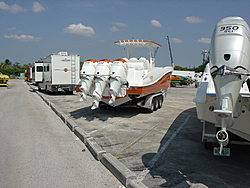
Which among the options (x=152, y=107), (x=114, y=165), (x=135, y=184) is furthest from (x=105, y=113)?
(x=135, y=184)

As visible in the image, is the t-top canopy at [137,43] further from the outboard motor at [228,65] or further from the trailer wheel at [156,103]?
the outboard motor at [228,65]

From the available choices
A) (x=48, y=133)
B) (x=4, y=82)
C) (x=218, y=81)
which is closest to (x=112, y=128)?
(x=48, y=133)

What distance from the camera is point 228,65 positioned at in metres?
3.55

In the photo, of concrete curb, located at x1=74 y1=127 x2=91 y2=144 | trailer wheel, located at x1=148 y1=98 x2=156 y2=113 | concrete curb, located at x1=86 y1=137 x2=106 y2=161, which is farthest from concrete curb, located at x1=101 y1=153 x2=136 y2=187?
trailer wheel, located at x1=148 y1=98 x2=156 y2=113

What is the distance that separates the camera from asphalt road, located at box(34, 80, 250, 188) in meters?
4.38

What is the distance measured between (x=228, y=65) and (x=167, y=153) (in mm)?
2927

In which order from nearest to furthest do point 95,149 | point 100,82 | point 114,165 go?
point 114,165 → point 95,149 → point 100,82

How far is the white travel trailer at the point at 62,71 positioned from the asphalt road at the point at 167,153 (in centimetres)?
913

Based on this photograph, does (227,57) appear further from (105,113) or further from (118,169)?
(105,113)

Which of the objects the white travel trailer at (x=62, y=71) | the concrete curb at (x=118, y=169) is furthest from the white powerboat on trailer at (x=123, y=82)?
the white travel trailer at (x=62, y=71)

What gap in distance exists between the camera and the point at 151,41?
1224 centimetres

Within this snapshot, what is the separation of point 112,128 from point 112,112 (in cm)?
299

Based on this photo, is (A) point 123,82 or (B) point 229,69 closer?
(B) point 229,69

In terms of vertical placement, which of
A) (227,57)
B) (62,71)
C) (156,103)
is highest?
(227,57)
